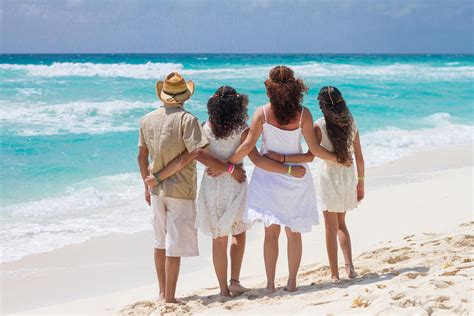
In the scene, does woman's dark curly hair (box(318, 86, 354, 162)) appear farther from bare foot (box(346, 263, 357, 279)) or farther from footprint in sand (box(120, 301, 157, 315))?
footprint in sand (box(120, 301, 157, 315))

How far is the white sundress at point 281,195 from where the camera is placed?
187 inches

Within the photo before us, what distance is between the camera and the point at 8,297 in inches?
228

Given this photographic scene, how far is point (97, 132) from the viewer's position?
15453 mm

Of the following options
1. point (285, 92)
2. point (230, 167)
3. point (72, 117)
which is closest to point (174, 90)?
point (230, 167)

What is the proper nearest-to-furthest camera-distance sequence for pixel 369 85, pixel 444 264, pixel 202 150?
pixel 202 150, pixel 444 264, pixel 369 85

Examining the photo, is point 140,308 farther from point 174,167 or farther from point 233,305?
point 174,167

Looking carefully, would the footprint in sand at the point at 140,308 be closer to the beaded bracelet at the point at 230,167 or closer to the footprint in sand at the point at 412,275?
the beaded bracelet at the point at 230,167

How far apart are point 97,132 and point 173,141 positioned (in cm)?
1115

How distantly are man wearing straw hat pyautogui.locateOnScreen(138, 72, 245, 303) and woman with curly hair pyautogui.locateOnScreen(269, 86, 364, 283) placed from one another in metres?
0.61

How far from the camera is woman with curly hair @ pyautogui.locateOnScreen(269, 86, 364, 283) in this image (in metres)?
4.90

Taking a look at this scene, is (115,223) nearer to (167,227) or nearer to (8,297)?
(8,297)

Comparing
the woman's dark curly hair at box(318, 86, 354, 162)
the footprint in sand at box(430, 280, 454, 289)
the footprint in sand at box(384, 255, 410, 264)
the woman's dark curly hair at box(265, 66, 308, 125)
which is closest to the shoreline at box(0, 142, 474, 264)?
the footprint in sand at box(384, 255, 410, 264)

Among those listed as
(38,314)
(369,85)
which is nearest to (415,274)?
(38,314)

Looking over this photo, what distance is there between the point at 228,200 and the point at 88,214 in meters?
4.06
